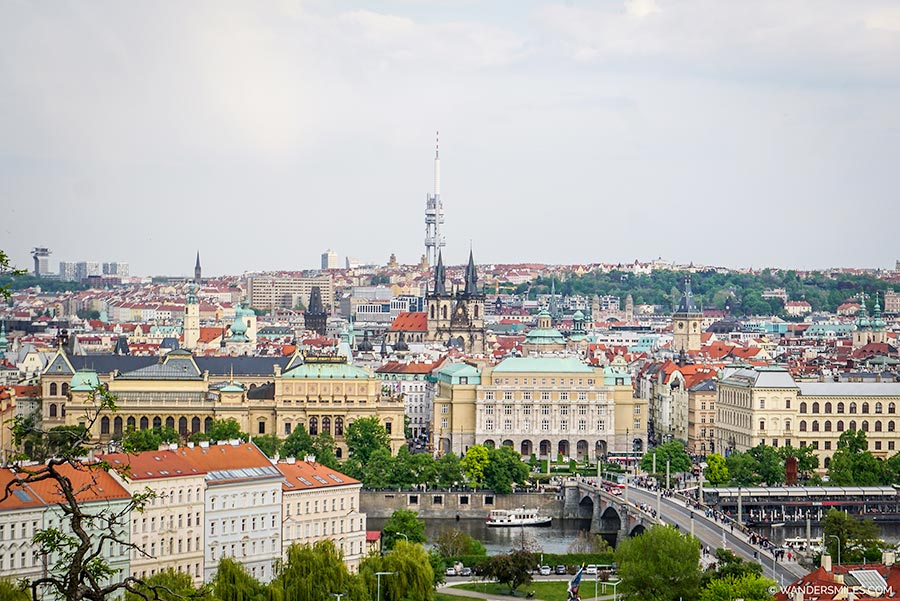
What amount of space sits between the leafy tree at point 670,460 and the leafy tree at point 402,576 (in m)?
39.3

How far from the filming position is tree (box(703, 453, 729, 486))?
271 ft

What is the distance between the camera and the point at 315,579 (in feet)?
151

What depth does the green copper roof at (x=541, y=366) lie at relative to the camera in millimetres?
101625

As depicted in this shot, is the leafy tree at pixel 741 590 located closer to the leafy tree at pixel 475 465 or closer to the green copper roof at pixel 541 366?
the leafy tree at pixel 475 465

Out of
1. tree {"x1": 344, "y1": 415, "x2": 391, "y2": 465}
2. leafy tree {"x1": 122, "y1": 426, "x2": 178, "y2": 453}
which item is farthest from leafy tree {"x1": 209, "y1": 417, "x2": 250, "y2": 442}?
tree {"x1": 344, "y1": 415, "x2": 391, "y2": 465}

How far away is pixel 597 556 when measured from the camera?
205ft

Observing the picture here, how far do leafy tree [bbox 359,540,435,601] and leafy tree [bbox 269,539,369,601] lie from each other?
1.37 meters

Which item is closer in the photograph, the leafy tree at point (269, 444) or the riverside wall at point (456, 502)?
the riverside wall at point (456, 502)

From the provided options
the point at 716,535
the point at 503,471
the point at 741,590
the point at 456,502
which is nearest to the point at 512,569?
the point at 716,535

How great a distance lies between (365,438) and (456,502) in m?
9.56

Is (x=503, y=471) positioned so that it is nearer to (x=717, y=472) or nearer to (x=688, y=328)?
(x=717, y=472)

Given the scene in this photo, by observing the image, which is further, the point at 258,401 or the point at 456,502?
the point at 258,401

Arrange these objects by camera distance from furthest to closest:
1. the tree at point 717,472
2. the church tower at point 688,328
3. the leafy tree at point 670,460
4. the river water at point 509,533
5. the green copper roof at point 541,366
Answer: the church tower at point 688,328 → the green copper roof at point 541,366 → the leafy tree at point 670,460 → the tree at point 717,472 → the river water at point 509,533

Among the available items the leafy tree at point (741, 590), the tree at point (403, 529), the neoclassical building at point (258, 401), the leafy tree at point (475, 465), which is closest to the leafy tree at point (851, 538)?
the leafy tree at point (741, 590)
